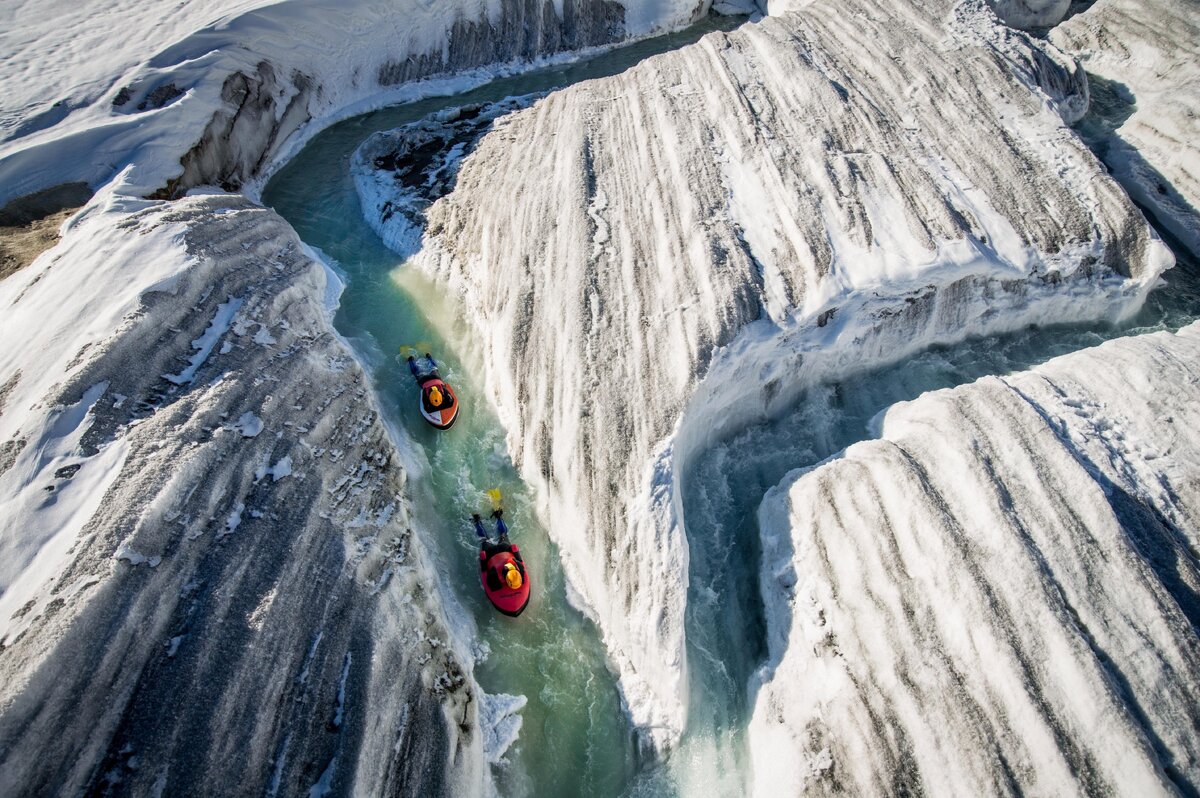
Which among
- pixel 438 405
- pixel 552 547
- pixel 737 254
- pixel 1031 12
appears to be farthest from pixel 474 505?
pixel 1031 12

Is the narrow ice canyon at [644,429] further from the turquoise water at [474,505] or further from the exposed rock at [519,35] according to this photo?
the exposed rock at [519,35]

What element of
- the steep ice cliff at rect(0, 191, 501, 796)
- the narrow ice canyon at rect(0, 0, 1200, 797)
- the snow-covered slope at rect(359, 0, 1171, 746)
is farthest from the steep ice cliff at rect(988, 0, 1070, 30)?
the steep ice cliff at rect(0, 191, 501, 796)

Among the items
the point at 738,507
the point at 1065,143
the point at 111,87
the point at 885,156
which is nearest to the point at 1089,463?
the point at 738,507

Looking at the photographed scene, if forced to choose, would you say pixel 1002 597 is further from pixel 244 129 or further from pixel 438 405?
pixel 244 129

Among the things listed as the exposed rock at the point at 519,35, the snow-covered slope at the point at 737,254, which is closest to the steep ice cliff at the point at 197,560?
the snow-covered slope at the point at 737,254

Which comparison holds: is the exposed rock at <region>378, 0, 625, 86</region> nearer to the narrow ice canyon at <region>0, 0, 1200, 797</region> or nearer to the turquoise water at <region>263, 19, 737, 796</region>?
the turquoise water at <region>263, 19, 737, 796</region>
